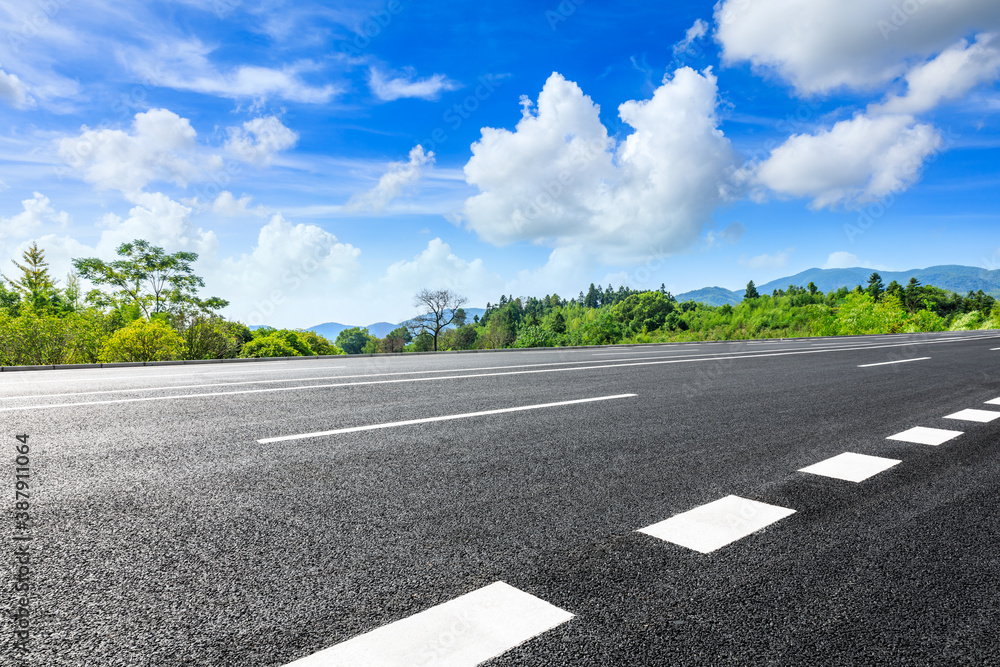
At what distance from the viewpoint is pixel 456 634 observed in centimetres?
150

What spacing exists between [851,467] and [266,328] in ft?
95.3

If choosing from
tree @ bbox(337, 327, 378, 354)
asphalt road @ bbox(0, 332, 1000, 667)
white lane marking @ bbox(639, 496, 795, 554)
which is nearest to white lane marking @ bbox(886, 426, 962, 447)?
asphalt road @ bbox(0, 332, 1000, 667)

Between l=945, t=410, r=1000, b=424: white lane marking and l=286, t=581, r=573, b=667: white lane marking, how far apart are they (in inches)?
204

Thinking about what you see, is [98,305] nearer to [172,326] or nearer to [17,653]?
[172,326]

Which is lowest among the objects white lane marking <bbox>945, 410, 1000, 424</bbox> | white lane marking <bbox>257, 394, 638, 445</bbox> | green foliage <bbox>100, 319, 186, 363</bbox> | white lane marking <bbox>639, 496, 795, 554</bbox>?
white lane marking <bbox>945, 410, 1000, 424</bbox>

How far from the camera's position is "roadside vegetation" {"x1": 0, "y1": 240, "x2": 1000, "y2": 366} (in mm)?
13922

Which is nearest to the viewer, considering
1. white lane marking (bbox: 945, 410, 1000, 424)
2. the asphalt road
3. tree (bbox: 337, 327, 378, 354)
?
the asphalt road

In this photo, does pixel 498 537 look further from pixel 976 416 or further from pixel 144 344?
pixel 144 344

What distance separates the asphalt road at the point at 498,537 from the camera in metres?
1.50

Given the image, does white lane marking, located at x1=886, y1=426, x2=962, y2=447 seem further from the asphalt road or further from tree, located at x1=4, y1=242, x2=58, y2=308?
tree, located at x1=4, y1=242, x2=58, y2=308

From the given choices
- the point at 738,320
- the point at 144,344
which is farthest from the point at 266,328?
the point at 738,320

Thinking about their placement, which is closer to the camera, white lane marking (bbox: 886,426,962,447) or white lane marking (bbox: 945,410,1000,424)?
white lane marking (bbox: 886,426,962,447)

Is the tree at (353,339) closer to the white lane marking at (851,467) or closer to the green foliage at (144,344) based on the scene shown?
the green foliage at (144,344)

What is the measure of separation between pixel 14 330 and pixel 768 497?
16750 millimetres
